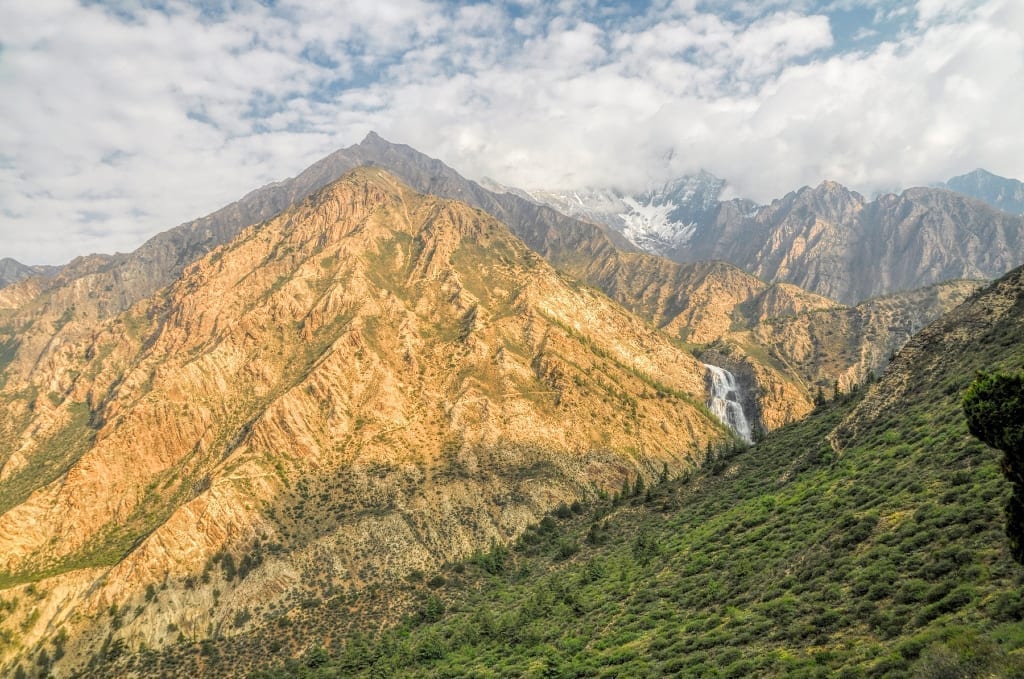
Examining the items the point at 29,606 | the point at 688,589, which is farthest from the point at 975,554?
the point at 29,606

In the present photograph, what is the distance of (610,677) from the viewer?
34219 mm

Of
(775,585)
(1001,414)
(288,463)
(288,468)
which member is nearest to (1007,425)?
(1001,414)

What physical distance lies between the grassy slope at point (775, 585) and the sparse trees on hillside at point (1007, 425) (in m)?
3.05

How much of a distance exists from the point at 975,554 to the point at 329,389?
6162 inches

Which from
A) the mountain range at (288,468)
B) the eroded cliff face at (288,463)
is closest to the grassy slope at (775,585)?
the mountain range at (288,468)

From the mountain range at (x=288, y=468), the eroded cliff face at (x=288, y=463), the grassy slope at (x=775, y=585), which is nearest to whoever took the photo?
the grassy slope at (x=775, y=585)

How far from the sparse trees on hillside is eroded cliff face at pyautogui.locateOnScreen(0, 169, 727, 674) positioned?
115592 mm

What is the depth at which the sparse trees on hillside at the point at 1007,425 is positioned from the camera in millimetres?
19891

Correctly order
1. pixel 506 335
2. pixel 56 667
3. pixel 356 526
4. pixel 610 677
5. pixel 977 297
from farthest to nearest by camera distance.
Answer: pixel 506 335, pixel 356 526, pixel 56 667, pixel 977 297, pixel 610 677

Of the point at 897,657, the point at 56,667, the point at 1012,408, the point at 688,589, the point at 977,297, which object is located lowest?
the point at 56,667

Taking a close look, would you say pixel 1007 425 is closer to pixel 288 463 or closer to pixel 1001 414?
pixel 1001 414

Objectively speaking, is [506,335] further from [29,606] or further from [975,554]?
[975,554]

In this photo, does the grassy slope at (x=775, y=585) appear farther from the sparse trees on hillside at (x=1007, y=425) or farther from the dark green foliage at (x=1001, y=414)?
the dark green foliage at (x=1001, y=414)

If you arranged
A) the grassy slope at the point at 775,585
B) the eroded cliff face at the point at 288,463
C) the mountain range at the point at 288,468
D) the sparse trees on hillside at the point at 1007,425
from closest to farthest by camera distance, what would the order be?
the sparse trees on hillside at the point at 1007,425 < the grassy slope at the point at 775,585 < the mountain range at the point at 288,468 < the eroded cliff face at the point at 288,463
